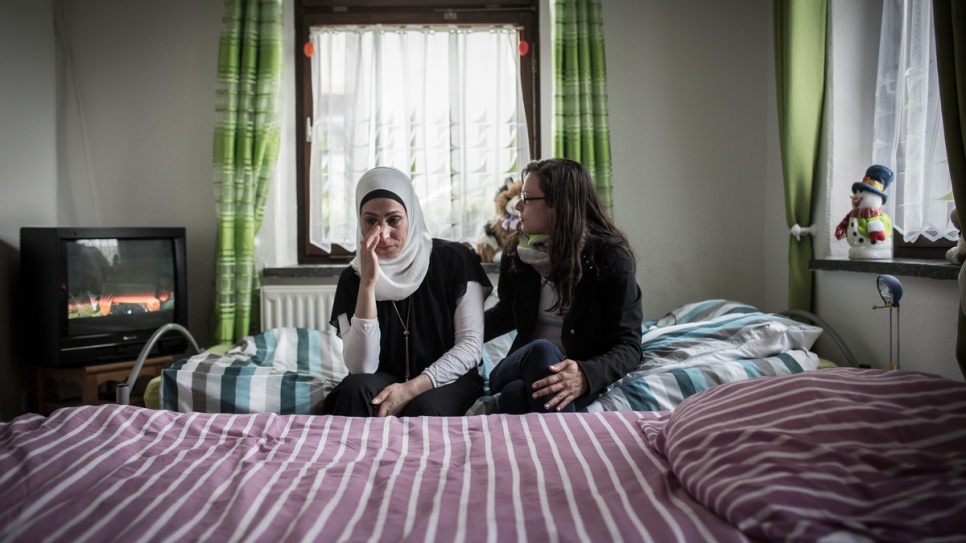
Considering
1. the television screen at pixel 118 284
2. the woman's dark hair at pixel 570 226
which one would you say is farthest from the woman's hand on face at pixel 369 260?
the television screen at pixel 118 284

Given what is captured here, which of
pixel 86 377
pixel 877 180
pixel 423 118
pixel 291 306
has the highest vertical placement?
pixel 423 118

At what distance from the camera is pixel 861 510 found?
838 millimetres

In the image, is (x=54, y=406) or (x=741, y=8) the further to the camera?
(x=741, y=8)

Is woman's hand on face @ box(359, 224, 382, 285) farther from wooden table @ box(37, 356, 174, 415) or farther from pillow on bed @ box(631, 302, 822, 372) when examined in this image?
wooden table @ box(37, 356, 174, 415)

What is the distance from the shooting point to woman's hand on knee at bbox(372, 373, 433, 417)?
6.00 ft

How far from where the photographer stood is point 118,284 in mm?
3145

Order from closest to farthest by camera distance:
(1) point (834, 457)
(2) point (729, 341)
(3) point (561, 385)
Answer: (1) point (834, 457) < (3) point (561, 385) < (2) point (729, 341)

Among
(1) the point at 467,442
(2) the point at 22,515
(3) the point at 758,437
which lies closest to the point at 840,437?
(3) the point at 758,437

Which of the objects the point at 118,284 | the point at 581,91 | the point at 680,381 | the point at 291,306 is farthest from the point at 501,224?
the point at 118,284

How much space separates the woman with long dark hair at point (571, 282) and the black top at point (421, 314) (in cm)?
18

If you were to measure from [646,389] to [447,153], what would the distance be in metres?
2.02

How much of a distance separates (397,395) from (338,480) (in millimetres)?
741

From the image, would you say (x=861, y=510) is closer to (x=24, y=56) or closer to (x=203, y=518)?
(x=203, y=518)

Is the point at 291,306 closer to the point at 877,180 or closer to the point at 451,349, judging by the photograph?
the point at 451,349
